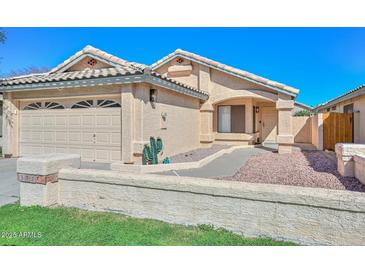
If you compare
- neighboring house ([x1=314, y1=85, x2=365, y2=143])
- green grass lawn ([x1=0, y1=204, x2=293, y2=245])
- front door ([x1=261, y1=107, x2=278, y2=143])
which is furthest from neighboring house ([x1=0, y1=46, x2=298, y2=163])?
green grass lawn ([x1=0, y1=204, x2=293, y2=245])

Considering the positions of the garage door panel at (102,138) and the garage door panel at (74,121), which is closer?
the garage door panel at (102,138)

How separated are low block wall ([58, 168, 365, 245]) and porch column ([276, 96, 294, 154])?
9.75 m

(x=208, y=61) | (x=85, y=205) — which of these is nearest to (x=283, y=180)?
(x=85, y=205)

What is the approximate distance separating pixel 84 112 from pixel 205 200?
781 centimetres

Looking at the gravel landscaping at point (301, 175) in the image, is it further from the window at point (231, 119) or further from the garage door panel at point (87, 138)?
the window at point (231, 119)

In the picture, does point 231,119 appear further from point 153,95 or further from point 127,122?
point 127,122

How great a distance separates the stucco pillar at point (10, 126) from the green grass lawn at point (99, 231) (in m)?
7.94

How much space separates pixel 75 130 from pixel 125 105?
119 inches

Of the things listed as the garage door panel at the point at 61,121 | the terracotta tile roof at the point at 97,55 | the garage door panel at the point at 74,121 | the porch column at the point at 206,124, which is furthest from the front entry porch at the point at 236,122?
the garage door panel at the point at 61,121

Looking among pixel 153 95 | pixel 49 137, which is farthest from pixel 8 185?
pixel 153 95

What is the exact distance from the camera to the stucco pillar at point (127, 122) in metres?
9.05

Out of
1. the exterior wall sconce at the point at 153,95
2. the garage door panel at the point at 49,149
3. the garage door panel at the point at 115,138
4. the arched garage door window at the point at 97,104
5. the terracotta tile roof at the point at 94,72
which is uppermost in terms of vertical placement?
the terracotta tile roof at the point at 94,72

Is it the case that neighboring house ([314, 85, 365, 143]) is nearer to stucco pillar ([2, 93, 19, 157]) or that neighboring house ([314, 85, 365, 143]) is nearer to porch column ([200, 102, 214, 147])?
→ porch column ([200, 102, 214, 147])

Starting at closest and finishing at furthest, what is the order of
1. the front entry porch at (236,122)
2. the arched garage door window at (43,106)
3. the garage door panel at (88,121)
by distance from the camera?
the garage door panel at (88,121) < the arched garage door window at (43,106) < the front entry porch at (236,122)
